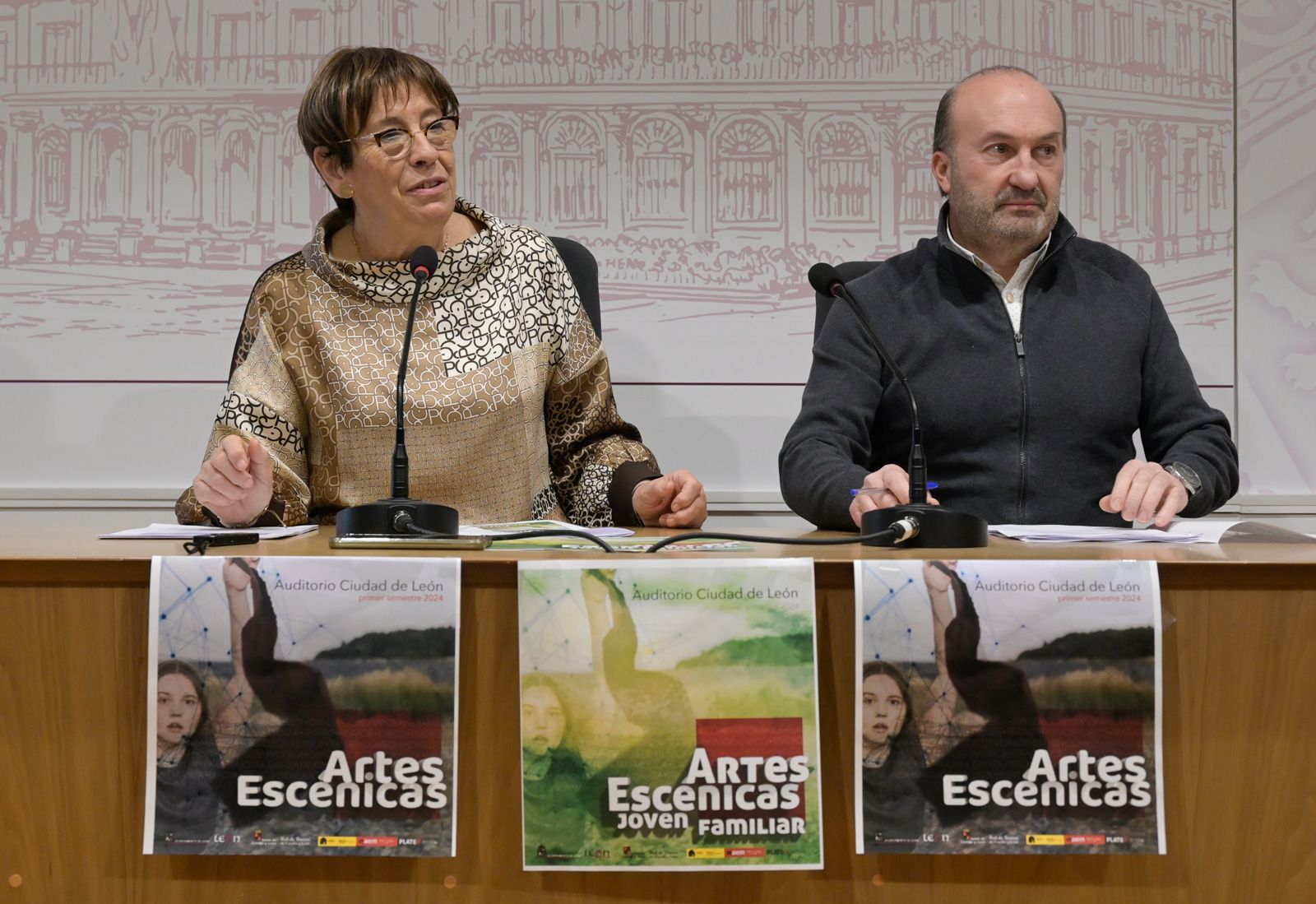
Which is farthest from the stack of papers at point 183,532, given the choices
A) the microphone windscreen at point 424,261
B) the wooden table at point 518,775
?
the microphone windscreen at point 424,261

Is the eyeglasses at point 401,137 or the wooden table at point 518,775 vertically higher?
the eyeglasses at point 401,137

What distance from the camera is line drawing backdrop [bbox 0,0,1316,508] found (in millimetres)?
2375

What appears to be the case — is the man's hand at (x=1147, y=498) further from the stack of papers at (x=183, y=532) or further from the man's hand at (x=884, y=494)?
the stack of papers at (x=183, y=532)

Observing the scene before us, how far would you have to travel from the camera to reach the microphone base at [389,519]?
112cm

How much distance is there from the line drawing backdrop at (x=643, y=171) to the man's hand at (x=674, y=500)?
782 millimetres

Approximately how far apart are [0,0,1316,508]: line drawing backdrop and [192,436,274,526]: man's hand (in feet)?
3.67

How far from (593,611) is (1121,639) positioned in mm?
398

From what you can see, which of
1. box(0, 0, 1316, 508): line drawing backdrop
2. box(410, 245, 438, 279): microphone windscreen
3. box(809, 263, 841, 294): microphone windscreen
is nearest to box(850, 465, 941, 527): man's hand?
box(809, 263, 841, 294): microphone windscreen

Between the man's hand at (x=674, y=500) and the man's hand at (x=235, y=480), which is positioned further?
the man's hand at (x=674, y=500)

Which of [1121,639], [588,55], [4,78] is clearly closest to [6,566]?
[1121,639]

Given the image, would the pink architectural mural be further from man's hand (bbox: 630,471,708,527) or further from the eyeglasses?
the eyeglasses

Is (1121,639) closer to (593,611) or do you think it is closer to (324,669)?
(593,611)

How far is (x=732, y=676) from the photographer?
0.92 m

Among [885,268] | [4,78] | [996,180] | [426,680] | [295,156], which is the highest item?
[4,78]
